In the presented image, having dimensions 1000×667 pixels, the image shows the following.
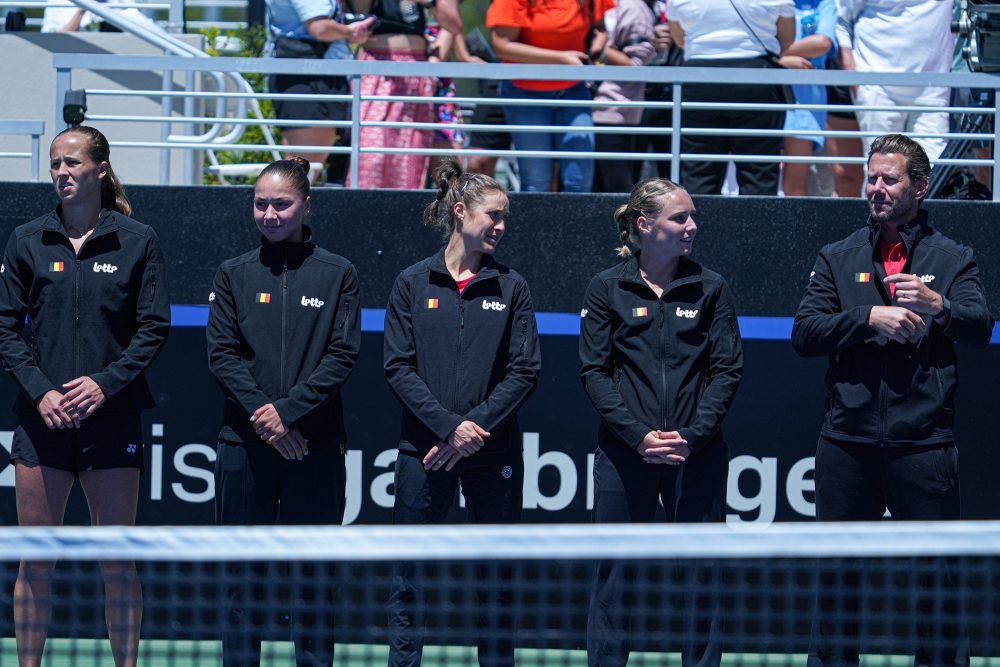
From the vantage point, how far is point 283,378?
5.90m

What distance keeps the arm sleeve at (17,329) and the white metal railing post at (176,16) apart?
13.1ft

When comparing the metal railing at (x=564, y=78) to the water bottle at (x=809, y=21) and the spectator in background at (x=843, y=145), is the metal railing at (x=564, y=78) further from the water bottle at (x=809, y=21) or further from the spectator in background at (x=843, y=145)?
the water bottle at (x=809, y=21)

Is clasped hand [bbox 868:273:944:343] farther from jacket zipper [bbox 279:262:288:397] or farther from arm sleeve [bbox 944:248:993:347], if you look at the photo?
jacket zipper [bbox 279:262:288:397]

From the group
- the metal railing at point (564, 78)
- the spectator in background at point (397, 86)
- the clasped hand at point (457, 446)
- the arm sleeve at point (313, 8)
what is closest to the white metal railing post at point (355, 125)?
the metal railing at point (564, 78)

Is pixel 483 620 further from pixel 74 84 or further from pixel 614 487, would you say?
pixel 74 84

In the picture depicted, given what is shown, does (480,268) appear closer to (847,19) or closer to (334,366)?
(334,366)

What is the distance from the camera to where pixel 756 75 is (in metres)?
7.24

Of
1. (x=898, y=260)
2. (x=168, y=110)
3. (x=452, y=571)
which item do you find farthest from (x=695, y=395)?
(x=168, y=110)

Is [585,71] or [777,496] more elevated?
[585,71]

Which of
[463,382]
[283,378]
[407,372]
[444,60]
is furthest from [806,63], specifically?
[283,378]

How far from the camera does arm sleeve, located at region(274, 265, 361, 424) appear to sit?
18.9 feet

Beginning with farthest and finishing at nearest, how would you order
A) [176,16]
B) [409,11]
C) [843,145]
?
[176,16], [843,145], [409,11]

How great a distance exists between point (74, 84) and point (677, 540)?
6784 millimetres

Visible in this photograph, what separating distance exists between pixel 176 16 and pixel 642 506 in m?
5.50
